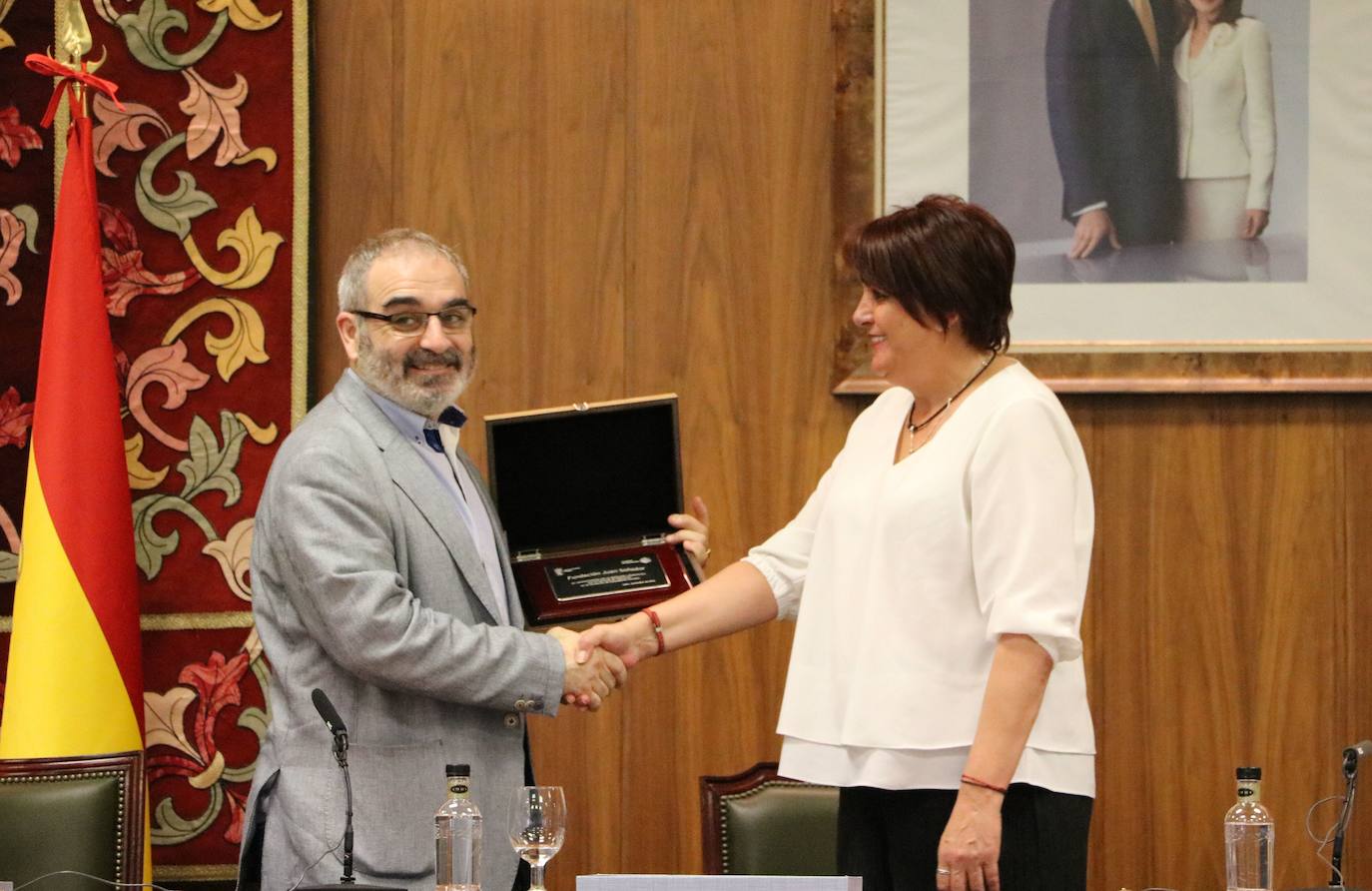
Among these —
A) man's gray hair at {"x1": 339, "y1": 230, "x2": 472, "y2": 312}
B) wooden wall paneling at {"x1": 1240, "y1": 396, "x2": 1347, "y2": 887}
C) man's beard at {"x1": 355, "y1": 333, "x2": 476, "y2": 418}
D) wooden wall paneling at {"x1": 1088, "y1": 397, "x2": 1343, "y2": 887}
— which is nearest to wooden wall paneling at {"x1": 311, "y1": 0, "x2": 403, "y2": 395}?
man's gray hair at {"x1": 339, "y1": 230, "x2": 472, "y2": 312}

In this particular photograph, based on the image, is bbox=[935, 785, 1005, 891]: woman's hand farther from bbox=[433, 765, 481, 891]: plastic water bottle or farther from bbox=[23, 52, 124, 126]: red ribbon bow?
bbox=[23, 52, 124, 126]: red ribbon bow

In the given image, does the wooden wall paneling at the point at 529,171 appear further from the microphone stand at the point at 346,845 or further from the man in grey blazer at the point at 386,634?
the microphone stand at the point at 346,845

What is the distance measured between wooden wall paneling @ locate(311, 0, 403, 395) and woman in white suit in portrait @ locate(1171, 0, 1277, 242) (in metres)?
1.89

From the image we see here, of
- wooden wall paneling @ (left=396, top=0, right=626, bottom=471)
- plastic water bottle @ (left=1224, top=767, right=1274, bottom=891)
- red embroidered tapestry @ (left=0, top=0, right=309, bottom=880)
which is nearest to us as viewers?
plastic water bottle @ (left=1224, top=767, right=1274, bottom=891)

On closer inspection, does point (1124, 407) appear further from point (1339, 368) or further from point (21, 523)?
point (21, 523)

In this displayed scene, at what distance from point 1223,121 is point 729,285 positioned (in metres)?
1.23

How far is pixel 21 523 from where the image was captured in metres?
3.47

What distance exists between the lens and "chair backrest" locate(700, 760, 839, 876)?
296cm

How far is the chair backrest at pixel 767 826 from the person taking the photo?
2.96m

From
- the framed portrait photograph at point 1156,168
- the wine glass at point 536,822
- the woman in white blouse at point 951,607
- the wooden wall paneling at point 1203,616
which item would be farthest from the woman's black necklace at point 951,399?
the wooden wall paneling at point 1203,616

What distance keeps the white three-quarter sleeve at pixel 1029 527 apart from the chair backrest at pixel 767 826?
0.96 metres

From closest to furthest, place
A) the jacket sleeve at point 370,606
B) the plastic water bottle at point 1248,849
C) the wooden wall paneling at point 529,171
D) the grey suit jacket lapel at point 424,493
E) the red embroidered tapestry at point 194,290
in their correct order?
the plastic water bottle at point 1248,849 → the jacket sleeve at point 370,606 → the grey suit jacket lapel at point 424,493 → the red embroidered tapestry at point 194,290 → the wooden wall paneling at point 529,171

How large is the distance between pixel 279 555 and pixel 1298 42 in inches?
102

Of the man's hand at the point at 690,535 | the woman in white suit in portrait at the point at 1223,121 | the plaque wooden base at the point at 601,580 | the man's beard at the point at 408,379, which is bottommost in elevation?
the plaque wooden base at the point at 601,580
